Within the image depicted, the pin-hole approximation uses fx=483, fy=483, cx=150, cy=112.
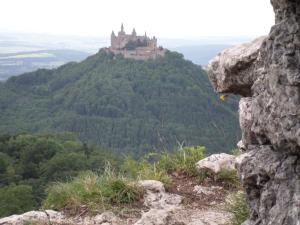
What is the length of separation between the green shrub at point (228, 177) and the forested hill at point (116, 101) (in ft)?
220

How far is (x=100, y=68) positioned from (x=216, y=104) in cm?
3494

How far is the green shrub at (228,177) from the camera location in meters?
5.64

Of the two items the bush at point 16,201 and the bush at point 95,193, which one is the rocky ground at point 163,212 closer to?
the bush at point 95,193

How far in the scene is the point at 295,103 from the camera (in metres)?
2.50

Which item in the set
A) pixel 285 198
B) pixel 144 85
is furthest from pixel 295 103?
pixel 144 85

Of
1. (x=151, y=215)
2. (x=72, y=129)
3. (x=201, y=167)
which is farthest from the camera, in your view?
(x=72, y=129)

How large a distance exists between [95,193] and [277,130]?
9.09ft

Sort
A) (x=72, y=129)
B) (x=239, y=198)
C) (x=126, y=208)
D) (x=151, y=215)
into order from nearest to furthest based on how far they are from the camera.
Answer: (x=239, y=198), (x=151, y=215), (x=126, y=208), (x=72, y=129)

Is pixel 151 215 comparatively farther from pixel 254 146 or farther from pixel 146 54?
pixel 146 54

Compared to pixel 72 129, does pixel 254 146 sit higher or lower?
higher

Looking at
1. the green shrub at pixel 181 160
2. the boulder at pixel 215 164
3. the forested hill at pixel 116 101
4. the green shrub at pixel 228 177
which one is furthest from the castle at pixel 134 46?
the green shrub at pixel 228 177

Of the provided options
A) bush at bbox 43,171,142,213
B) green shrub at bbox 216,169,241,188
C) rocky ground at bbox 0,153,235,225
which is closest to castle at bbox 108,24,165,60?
green shrub at bbox 216,169,241,188

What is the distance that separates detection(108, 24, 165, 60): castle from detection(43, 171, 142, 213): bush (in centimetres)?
10684

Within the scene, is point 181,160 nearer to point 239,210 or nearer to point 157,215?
point 157,215
